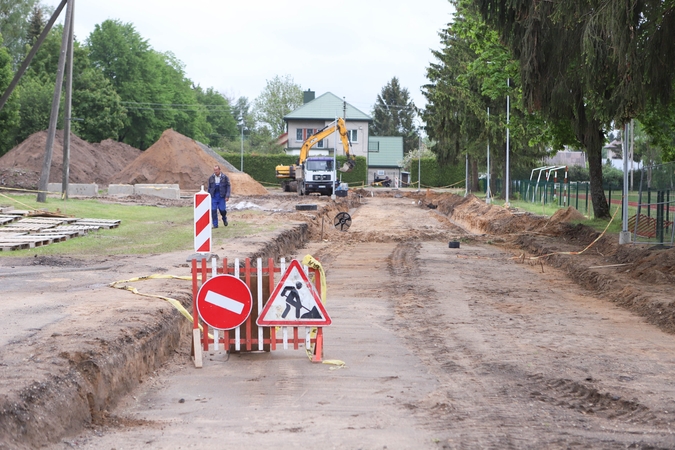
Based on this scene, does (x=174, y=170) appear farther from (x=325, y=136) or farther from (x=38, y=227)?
(x=38, y=227)

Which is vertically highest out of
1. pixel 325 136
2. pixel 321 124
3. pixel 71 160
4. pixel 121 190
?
pixel 321 124

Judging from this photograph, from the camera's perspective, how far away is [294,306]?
9.00 metres

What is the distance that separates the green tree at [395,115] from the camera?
413ft

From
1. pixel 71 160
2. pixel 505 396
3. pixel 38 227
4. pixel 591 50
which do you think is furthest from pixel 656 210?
pixel 71 160

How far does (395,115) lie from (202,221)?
4571 inches

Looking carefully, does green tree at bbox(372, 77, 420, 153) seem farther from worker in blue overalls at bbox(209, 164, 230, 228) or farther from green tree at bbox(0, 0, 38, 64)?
worker in blue overalls at bbox(209, 164, 230, 228)

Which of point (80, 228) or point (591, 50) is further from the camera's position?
point (80, 228)

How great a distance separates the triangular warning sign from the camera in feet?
29.3

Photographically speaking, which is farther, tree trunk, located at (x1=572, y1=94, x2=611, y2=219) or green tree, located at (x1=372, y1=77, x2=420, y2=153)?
green tree, located at (x1=372, y1=77, x2=420, y2=153)

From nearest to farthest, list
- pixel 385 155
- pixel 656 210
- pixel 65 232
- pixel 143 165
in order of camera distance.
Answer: pixel 656 210, pixel 65 232, pixel 143 165, pixel 385 155

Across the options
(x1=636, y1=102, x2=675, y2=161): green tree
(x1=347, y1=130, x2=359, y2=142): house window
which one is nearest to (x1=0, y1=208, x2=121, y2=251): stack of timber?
(x1=636, y1=102, x2=675, y2=161): green tree

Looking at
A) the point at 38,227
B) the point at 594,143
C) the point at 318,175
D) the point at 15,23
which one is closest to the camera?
the point at 38,227

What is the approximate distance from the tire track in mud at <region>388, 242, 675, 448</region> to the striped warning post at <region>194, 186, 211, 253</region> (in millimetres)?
3438

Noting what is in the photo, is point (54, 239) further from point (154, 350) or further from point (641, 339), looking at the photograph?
point (641, 339)
